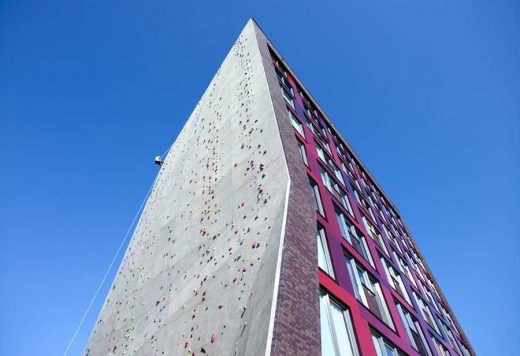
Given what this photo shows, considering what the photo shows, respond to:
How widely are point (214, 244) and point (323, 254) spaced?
3.81 meters

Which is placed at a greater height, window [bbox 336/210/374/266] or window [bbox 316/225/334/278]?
window [bbox 336/210/374/266]

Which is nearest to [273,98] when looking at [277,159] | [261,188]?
[277,159]

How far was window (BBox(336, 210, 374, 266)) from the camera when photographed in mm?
13786

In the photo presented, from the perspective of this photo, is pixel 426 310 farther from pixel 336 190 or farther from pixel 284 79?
pixel 284 79

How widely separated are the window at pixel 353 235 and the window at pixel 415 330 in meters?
3.11

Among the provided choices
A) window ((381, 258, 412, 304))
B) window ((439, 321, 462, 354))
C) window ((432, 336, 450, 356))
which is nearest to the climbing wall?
window ((381, 258, 412, 304))

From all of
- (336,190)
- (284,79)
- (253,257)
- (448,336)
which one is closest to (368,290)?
(336,190)

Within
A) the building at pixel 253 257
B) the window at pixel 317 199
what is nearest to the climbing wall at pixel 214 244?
the building at pixel 253 257

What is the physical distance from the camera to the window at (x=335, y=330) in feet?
25.0

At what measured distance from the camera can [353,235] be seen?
14594mm

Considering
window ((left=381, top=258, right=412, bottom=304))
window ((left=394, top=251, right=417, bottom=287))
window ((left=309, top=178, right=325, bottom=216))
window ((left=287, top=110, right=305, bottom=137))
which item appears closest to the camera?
window ((left=309, top=178, right=325, bottom=216))

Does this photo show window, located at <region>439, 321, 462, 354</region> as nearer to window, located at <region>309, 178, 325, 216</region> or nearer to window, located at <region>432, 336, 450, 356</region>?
window, located at <region>432, 336, 450, 356</region>

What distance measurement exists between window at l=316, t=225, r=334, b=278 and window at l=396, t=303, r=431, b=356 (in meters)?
7.13

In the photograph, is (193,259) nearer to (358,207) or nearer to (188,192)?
(188,192)
